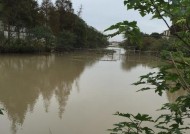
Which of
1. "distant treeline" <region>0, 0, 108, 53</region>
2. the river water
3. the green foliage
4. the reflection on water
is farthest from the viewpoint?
the green foliage

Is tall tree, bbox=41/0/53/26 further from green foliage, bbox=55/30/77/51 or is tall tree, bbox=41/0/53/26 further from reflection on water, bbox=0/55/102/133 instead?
reflection on water, bbox=0/55/102/133

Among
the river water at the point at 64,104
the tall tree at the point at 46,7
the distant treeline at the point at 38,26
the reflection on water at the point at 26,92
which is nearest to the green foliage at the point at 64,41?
the distant treeline at the point at 38,26

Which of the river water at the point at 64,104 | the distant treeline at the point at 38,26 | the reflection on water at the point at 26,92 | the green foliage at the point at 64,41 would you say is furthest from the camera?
the green foliage at the point at 64,41

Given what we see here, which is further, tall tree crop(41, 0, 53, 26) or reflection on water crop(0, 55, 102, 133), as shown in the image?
tall tree crop(41, 0, 53, 26)

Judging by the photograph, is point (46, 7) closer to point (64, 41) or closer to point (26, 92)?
point (64, 41)

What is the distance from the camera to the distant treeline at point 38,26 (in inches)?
928

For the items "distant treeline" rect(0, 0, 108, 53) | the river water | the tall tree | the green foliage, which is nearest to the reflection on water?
the river water

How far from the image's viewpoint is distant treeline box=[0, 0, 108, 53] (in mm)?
23577

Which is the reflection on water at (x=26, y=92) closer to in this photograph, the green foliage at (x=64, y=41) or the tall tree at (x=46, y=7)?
the green foliage at (x=64, y=41)

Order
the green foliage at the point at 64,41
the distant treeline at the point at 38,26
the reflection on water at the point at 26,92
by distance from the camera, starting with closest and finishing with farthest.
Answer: the reflection on water at the point at 26,92
the distant treeline at the point at 38,26
the green foliage at the point at 64,41

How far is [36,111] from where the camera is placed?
6902 mm

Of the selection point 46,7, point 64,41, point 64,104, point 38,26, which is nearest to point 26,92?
point 64,104

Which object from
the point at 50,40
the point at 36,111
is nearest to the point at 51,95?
the point at 36,111

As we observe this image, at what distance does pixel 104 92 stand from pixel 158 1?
872 centimetres
